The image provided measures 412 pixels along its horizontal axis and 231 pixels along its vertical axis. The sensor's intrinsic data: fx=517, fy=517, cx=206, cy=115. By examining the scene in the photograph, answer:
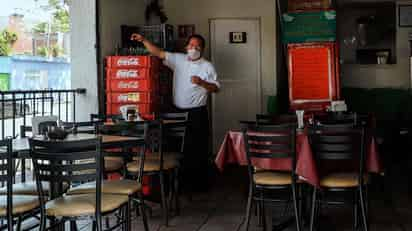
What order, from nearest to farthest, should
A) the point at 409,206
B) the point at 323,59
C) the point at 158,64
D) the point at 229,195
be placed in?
the point at 409,206 < the point at 229,195 < the point at 158,64 < the point at 323,59

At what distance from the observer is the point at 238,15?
8508 millimetres

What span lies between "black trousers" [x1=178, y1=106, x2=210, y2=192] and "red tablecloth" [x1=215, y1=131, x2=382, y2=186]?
1.64 meters

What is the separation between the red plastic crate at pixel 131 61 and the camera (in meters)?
6.20

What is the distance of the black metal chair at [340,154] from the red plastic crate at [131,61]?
2.61 metres

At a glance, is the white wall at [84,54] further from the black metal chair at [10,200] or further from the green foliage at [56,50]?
the black metal chair at [10,200]

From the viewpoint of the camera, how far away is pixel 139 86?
6.23 m

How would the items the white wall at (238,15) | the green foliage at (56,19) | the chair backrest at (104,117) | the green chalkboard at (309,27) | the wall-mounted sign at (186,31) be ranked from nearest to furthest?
the chair backrest at (104,117), the green foliage at (56,19), the green chalkboard at (309,27), the white wall at (238,15), the wall-mounted sign at (186,31)

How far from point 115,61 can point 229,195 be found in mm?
2118

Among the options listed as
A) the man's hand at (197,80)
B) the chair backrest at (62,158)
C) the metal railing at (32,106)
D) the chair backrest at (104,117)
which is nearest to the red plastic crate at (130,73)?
the metal railing at (32,106)

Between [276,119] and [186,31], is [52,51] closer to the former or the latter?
[186,31]

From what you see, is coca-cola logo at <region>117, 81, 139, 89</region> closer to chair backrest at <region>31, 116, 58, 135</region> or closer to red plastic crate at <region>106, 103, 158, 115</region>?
red plastic crate at <region>106, 103, 158, 115</region>

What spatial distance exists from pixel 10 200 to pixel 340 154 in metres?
2.45

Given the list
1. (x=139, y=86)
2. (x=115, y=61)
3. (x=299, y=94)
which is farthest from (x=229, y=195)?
(x=299, y=94)

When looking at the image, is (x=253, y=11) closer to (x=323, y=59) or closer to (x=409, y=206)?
(x=323, y=59)
